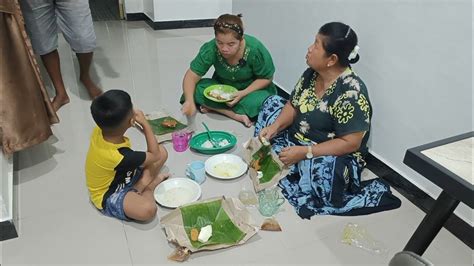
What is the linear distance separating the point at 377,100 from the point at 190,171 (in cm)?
94

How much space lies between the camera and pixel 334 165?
168 cm

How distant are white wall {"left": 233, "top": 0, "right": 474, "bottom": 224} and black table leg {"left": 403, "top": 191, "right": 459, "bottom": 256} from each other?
0.43 metres

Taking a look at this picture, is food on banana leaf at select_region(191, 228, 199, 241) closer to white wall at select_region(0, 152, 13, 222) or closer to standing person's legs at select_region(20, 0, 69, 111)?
white wall at select_region(0, 152, 13, 222)

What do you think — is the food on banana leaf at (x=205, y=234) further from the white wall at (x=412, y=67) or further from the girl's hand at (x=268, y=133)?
the white wall at (x=412, y=67)

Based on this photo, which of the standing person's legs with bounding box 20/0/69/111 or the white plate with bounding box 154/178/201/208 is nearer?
the white plate with bounding box 154/178/201/208

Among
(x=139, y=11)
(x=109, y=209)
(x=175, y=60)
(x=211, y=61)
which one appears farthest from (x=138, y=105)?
(x=139, y=11)

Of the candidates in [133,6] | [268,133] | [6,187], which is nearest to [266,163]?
[268,133]

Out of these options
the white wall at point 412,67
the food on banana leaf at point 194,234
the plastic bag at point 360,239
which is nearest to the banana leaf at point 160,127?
the food on banana leaf at point 194,234

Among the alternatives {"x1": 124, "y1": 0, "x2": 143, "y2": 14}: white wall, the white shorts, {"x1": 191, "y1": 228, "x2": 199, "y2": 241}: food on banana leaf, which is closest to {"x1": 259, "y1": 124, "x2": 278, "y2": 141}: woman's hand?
{"x1": 191, "y1": 228, "x2": 199, "y2": 241}: food on banana leaf

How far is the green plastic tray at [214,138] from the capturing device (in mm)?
2041

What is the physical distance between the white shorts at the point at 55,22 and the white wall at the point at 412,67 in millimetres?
1320

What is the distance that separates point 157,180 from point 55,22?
126 cm

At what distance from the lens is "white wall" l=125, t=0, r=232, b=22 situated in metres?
4.10

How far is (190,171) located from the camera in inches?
72.6
